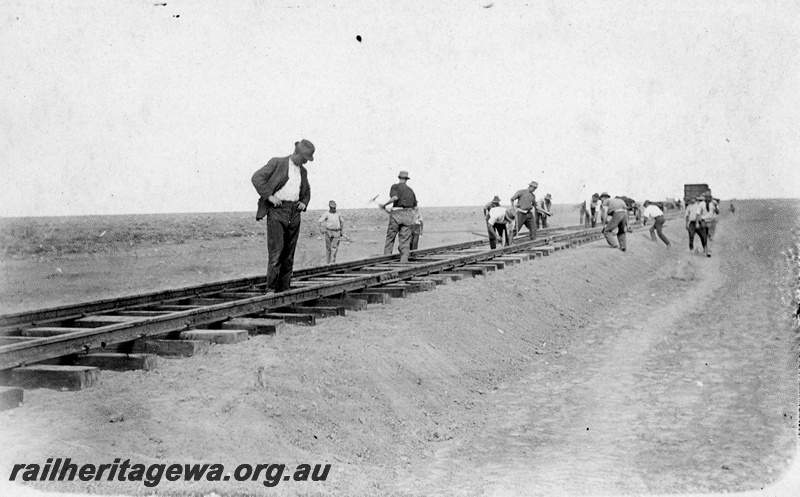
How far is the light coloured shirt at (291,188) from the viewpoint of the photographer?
8.30 meters

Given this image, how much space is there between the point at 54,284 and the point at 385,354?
14140 mm

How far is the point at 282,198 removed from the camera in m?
8.30

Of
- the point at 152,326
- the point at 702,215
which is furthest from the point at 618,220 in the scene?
Answer: the point at 152,326

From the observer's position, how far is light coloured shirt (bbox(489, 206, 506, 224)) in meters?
16.7

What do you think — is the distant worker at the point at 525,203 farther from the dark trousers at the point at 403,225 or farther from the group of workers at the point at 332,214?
the dark trousers at the point at 403,225

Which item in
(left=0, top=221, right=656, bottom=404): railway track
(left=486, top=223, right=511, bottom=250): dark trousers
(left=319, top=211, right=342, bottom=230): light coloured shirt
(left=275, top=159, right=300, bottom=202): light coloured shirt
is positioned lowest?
(left=0, top=221, right=656, bottom=404): railway track

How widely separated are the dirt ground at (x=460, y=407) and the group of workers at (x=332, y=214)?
4.17 feet

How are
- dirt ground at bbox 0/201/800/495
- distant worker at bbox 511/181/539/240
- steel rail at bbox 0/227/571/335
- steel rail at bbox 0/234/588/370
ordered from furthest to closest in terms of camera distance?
distant worker at bbox 511/181/539/240, steel rail at bbox 0/227/571/335, steel rail at bbox 0/234/588/370, dirt ground at bbox 0/201/800/495

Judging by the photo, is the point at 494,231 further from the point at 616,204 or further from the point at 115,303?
the point at 115,303

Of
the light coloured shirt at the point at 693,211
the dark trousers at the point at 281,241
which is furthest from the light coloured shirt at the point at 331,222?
the light coloured shirt at the point at 693,211

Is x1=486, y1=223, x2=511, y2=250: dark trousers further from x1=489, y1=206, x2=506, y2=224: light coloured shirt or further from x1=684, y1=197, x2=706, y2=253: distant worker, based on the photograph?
x1=684, y1=197, x2=706, y2=253: distant worker

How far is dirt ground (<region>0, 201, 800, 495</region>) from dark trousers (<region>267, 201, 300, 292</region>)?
1.15 meters

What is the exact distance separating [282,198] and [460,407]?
3.14m

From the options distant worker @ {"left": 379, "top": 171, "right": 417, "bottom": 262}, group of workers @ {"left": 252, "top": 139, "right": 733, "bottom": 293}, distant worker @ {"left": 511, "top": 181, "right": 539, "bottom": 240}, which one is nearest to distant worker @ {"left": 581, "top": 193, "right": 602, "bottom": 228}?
group of workers @ {"left": 252, "top": 139, "right": 733, "bottom": 293}
